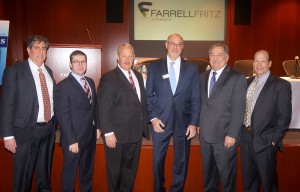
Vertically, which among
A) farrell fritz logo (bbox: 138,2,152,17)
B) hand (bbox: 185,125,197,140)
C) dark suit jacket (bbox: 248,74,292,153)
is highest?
farrell fritz logo (bbox: 138,2,152,17)

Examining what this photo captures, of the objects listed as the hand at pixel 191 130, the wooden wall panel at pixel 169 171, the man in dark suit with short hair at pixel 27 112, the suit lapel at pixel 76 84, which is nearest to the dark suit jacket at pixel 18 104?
the man in dark suit with short hair at pixel 27 112

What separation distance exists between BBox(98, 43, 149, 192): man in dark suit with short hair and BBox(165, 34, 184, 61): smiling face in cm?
37

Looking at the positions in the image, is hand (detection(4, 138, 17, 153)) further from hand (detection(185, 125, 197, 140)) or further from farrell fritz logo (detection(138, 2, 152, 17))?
farrell fritz logo (detection(138, 2, 152, 17))

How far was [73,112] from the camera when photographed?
2682 millimetres

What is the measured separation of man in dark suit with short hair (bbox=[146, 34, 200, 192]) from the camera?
9.50ft

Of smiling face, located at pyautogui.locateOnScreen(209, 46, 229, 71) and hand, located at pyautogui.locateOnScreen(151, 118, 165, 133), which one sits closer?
smiling face, located at pyautogui.locateOnScreen(209, 46, 229, 71)

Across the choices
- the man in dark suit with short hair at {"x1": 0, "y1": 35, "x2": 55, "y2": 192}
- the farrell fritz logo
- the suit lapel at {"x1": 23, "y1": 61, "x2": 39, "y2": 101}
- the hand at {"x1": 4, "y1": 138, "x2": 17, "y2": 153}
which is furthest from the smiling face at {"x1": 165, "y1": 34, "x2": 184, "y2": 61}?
the farrell fritz logo

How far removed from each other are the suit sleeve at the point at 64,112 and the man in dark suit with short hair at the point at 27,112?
6.5 inches

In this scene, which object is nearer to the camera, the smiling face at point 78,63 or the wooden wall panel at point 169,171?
the smiling face at point 78,63

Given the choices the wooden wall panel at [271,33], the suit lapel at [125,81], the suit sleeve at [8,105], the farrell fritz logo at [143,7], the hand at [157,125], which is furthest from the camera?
the wooden wall panel at [271,33]

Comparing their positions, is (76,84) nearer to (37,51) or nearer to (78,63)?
(78,63)

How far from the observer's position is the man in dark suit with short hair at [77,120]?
Answer: 264 cm

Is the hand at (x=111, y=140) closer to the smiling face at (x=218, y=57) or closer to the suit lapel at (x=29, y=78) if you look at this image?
the suit lapel at (x=29, y=78)

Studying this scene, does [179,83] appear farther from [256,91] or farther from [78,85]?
[78,85]
